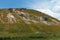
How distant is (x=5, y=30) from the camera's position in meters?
197

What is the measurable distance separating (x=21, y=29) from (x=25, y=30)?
4.07 meters

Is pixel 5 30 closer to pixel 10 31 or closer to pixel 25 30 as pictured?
pixel 10 31

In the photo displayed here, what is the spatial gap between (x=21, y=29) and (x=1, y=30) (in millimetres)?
19226

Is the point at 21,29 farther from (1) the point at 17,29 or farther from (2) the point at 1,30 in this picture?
(2) the point at 1,30

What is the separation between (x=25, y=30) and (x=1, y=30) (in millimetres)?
23012

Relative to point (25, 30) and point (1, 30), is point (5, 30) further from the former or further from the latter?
point (25, 30)

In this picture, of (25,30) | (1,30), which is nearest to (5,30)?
(1,30)

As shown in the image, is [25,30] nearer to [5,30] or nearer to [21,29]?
[21,29]

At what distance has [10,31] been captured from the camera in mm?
195625

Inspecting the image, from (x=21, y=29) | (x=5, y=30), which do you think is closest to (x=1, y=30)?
(x=5, y=30)

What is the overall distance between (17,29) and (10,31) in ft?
24.8

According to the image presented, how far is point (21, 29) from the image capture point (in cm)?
19912

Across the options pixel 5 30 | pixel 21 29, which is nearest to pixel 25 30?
pixel 21 29

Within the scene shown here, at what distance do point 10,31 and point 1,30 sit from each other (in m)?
8.85
